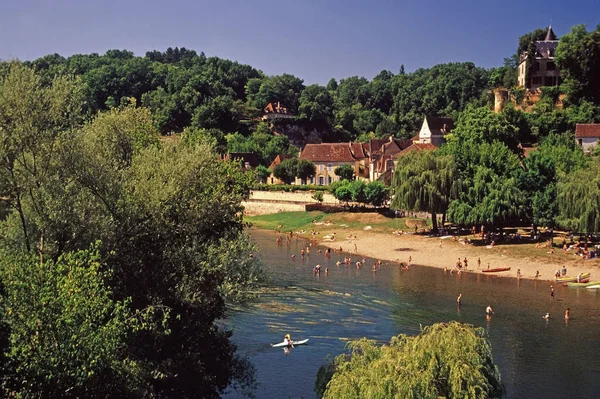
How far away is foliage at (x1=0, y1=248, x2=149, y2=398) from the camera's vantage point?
16.9 metres

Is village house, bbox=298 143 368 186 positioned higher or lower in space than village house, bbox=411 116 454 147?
lower

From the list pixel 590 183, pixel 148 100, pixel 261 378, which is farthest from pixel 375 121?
pixel 261 378

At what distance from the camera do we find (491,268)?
5800cm

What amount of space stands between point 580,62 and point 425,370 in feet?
302

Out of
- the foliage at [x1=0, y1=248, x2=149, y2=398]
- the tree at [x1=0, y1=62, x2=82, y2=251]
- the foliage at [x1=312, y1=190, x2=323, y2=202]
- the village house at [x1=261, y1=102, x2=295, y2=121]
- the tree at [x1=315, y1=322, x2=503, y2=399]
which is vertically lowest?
the tree at [x1=315, y1=322, x2=503, y2=399]

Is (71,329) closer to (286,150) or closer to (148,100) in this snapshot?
(286,150)

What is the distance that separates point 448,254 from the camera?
63094 mm

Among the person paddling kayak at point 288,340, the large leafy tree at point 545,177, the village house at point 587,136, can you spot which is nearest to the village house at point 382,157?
the village house at point 587,136

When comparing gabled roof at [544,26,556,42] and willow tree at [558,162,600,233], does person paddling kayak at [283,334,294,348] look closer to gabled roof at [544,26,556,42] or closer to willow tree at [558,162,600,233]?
willow tree at [558,162,600,233]

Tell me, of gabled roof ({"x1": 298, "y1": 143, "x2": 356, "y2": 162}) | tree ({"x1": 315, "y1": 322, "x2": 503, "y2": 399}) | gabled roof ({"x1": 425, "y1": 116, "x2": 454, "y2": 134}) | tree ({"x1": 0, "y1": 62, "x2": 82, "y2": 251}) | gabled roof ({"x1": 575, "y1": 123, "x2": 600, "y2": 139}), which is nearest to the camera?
tree ({"x1": 315, "y1": 322, "x2": 503, "y2": 399})

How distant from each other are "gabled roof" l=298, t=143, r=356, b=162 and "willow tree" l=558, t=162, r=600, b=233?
5225 centimetres

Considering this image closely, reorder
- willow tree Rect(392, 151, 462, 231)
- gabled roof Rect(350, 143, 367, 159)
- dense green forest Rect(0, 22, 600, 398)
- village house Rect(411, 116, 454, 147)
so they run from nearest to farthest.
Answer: dense green forest Rect(0, 22, 600, 398), willow tree Rect(392, 151, 462, 231), gabled roof Rect(350, 143, 367, 159), village house Rect(411, 116, 454, 147)

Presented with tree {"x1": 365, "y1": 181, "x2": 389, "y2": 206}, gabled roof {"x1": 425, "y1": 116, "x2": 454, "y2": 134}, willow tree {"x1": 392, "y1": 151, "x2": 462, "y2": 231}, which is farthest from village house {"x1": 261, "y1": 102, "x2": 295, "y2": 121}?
willow tree {"x1": 392, "y1": 151, "x2": 462, "y2": 231}

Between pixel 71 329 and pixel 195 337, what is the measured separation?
7320 mm
